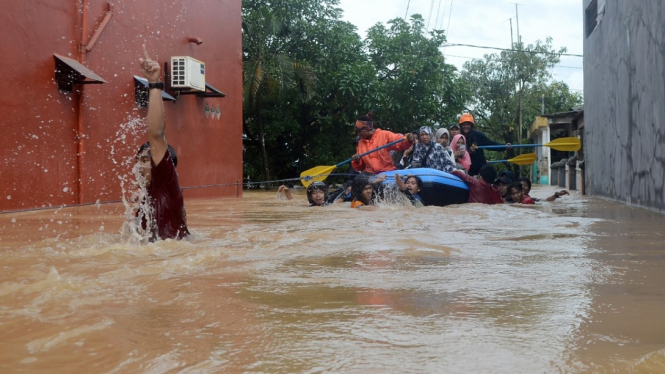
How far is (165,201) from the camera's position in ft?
15.7

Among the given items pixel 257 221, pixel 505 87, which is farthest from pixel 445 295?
pixel 505 87

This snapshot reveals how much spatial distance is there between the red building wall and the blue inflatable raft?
4482mm

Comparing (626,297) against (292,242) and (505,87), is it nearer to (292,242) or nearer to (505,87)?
(292,242)

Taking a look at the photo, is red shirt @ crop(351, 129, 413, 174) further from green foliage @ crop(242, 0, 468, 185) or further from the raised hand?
green foliage @ crop(242, 0, 468, 185)

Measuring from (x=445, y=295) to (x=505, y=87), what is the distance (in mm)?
36594

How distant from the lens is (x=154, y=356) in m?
2.12

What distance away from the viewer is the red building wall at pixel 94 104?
9.09 metres

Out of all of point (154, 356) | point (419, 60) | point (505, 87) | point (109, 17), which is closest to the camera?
point (154, 356)

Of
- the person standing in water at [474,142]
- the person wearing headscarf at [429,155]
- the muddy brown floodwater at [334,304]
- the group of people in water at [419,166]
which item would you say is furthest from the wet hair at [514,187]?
the muddy brown floodwater at [334,304]

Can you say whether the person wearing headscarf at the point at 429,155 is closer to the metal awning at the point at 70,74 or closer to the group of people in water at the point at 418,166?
the group of people in water at the point at 418,166

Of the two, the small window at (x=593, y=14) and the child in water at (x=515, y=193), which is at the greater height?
the small window at (x=593, y=14)

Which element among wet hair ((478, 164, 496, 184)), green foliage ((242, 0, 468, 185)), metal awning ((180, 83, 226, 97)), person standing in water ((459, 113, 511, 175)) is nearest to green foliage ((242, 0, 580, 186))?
green foliage ((242, 0, 468, 185))

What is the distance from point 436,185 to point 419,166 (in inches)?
29.9

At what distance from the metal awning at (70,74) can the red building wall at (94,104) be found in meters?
0.10
